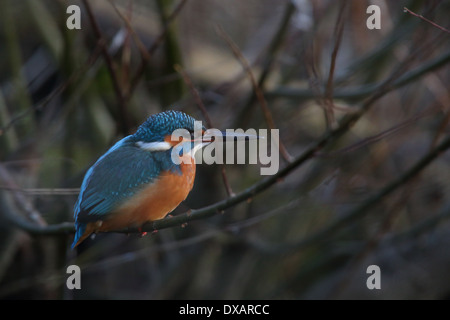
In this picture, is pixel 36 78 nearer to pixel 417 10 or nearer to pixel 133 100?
pixel 133 100

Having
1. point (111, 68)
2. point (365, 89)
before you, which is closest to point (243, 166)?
point (365, 89)

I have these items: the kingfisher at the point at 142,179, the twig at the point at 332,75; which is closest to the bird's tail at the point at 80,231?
the kingfisher at the point at 142,179

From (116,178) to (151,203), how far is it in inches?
4.8

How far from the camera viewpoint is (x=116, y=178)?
1.60m

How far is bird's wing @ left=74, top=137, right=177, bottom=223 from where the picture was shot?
1.55 meters

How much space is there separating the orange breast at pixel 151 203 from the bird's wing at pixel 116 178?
22 mm

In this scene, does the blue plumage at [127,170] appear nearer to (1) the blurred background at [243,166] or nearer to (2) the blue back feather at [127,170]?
(2) the blue back feather at [127,170]

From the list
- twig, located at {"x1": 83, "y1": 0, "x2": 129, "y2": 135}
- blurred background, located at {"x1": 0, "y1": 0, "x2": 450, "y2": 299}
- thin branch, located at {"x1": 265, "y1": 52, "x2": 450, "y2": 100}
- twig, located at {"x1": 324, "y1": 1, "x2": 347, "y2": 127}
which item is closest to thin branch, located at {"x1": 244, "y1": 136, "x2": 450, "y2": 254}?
blurred background, located at {"x1": 0, "y1": 0, "x2": 450, "y2": 299}

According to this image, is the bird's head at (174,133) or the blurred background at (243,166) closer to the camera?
the bird's head at (174,133)

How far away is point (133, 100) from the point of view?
10.6 ft

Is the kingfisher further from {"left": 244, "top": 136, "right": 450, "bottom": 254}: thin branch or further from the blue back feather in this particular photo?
{"left": 244, "top": 136, "right": 450, "bottom": 254}: thin branch

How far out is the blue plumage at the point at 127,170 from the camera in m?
1.56

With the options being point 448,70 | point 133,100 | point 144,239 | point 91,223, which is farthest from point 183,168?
point 448,70
